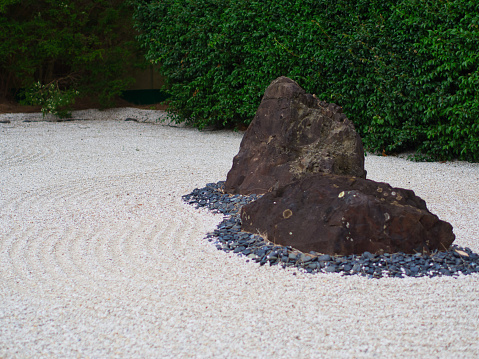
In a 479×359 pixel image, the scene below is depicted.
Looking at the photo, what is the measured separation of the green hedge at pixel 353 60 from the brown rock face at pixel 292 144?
2273mm

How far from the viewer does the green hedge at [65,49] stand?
1129 centimetres

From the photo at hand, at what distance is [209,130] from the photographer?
10727 millimetres

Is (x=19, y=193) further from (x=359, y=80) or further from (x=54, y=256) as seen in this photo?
(x=359, y=80)

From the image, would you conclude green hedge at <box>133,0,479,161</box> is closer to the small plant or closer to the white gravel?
the white gravel

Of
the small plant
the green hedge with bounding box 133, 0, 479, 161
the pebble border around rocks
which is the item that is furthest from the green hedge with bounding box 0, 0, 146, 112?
the pebble border around rocks

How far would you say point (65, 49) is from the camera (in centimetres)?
1173

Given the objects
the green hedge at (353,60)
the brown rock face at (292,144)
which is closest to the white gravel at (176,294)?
the brown rock face at (292,144)

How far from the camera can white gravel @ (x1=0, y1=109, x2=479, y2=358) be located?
257 cm

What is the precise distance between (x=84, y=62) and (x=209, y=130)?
397 cm

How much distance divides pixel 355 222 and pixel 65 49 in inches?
396

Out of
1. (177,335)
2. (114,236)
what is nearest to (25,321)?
(177,335)

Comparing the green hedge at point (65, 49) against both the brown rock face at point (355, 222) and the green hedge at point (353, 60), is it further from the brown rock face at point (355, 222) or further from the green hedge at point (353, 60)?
the brown rock face at point (355, 222)

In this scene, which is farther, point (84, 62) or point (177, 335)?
point (84, 62)

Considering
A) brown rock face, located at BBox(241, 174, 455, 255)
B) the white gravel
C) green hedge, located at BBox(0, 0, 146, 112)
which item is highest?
green hedge, located at BBox(0, 0, 146, 112)
